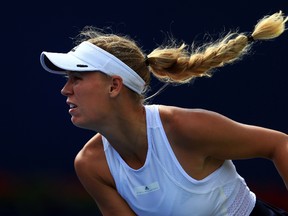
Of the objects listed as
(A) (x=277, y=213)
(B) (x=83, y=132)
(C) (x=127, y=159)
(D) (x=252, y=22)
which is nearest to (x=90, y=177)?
(C) (x=127, y=159)

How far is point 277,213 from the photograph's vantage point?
264cm

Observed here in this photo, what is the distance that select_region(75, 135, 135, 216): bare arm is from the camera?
8.43 ft

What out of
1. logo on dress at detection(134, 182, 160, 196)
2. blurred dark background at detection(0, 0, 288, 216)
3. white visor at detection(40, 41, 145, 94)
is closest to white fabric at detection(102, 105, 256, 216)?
logo on dress at detection(134, 182, 160, 196)

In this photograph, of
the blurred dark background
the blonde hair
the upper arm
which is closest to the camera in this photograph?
the upper arm

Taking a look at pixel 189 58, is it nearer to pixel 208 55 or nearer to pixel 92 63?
pixel 208 55

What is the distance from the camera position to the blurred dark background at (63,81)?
3.58 meters

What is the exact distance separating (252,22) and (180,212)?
4.45ft

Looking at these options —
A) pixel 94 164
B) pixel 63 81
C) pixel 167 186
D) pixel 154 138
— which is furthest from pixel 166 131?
pixel 63 81

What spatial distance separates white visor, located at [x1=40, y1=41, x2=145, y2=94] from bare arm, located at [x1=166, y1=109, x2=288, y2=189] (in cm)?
19

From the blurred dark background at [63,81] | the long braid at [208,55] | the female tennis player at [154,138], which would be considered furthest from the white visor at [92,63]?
the blurred dark background at [63,81]

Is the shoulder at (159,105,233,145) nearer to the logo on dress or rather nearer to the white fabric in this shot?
the white fabric

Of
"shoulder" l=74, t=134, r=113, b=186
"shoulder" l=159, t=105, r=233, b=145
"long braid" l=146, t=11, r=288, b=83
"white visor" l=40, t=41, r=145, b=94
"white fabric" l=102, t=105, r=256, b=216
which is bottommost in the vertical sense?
"white fabric" l=102, t=105, r=256, b=216

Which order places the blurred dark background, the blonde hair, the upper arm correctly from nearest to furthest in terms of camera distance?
1. the upper arm
2. the blonde hair
3. the blurred dark background

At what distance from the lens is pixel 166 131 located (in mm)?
2479
